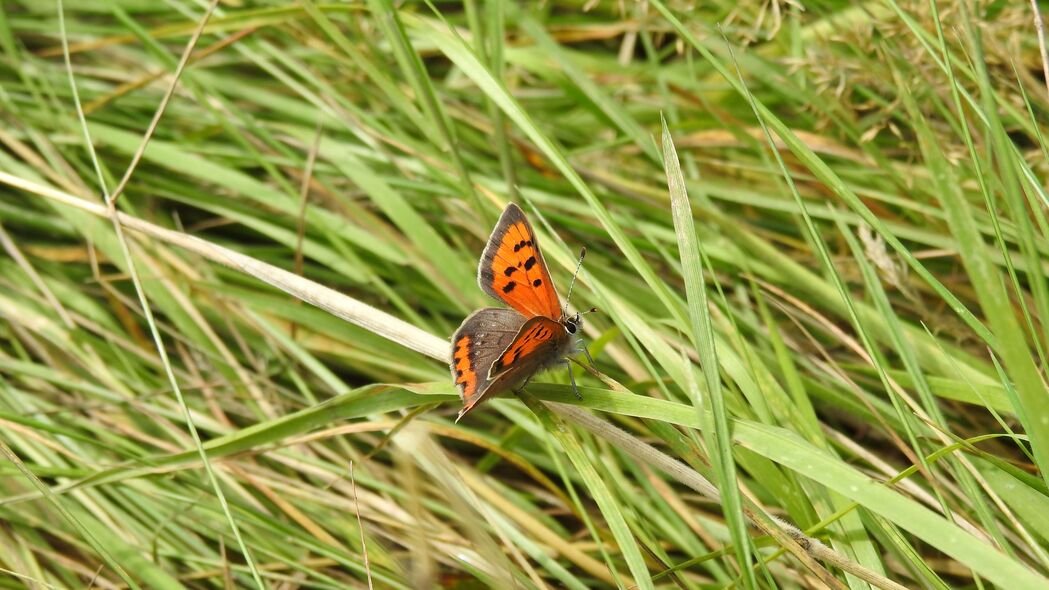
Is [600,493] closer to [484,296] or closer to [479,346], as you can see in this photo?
[479,346]

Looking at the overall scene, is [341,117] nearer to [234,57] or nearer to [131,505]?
[234,57]

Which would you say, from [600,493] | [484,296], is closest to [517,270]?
[600,493]

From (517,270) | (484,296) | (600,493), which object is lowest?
(600,493)

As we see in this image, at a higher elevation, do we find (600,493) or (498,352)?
(498,352)

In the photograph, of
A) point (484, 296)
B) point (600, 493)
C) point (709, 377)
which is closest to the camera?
point (709, 377)

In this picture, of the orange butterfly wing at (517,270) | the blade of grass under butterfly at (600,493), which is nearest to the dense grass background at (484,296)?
the blade of grass under butterfly at (600,493)

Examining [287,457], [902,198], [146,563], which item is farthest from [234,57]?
[902,198]
